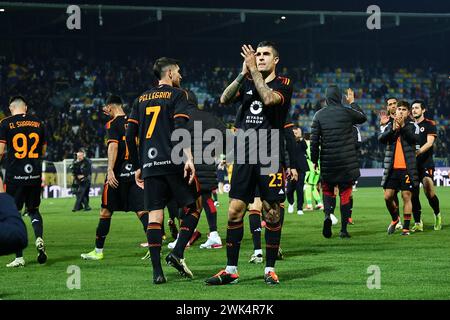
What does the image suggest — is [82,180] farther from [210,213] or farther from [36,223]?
[36,223]

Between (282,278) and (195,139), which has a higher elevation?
(195,139)

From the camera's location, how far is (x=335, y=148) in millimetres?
14117

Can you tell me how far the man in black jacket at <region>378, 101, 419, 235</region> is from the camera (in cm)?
1447

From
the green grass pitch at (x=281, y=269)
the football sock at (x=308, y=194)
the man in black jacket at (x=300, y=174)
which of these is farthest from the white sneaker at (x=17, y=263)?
the football sock at (x=308, y=194)

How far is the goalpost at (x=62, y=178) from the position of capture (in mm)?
36156

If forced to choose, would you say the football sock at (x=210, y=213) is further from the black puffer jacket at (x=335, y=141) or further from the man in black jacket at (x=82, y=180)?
the man in black jacket at (x=82, y=180)

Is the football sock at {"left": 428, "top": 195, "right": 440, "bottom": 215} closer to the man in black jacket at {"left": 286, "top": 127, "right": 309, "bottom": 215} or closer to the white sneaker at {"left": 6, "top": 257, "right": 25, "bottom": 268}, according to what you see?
the man in black jacket at {"left": 286, "top": 127, "right": 309, "bottom": 215}

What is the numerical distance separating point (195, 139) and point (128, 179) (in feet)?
3.60

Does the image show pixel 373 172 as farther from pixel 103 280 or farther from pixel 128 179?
pixel 103 280

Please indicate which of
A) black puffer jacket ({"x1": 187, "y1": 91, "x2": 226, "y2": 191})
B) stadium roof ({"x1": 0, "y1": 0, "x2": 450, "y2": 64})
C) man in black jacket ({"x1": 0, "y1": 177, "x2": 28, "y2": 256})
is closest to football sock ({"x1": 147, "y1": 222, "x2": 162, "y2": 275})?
black puffer jacket ({"x1": 187, "y1": 91, "x2": 226, "y2": 191})

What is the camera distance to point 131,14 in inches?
1933

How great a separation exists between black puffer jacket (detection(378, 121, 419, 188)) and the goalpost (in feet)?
75.8
